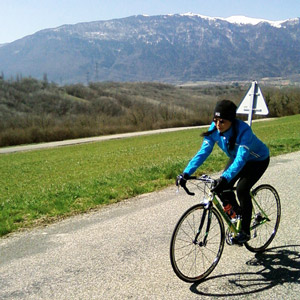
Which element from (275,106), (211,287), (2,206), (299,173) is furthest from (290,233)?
(275,106)

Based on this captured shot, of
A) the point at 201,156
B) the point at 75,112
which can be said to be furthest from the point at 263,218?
the point at 75,112

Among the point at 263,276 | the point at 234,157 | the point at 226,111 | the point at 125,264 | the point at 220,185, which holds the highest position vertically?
the point at 226,111

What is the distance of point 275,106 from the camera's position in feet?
204

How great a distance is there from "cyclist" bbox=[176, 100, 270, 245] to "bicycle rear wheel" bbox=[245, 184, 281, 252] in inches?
15.1

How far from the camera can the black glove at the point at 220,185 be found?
4258mm

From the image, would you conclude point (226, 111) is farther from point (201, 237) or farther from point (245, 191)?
point (201, 237)

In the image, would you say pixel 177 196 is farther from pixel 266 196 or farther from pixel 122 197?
pixel 266 196

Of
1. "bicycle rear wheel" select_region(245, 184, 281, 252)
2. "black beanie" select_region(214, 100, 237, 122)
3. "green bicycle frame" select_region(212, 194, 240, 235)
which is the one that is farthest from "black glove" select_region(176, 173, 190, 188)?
"bicycle rear wheel" select_region(245, 184, 281, 252)

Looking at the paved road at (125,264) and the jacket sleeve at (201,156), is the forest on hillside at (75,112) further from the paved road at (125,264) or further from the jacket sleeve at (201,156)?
the jacket sleeve at (201,156)

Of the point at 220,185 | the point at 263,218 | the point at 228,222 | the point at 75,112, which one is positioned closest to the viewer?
the point at 220,185

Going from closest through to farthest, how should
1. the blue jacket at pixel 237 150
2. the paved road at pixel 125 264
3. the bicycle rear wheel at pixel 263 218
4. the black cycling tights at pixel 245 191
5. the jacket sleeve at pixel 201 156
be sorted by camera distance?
the paved road at pixel 125 264, the blue jacket at pixel 237 150, the jacket sleeve at pixel 201 156, the black cycling tights at pixel 245 191, the bicycle rear wheel at pixel 263 218

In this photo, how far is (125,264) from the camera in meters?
4.88

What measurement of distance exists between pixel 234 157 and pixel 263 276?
4.61 ft

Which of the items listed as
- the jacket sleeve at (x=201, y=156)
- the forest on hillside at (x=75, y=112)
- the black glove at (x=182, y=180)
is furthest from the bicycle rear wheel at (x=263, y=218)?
the forest on hillside at (x=75, y=112)
